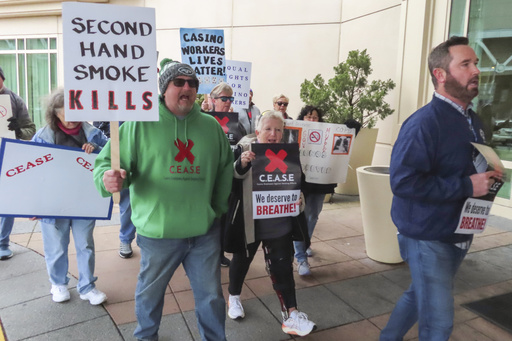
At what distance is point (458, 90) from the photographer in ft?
6.81

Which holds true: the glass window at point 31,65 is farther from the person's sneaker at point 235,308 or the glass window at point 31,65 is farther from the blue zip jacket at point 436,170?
the blue zip jacket at point 436,170

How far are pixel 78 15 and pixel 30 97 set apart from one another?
46.9 ft

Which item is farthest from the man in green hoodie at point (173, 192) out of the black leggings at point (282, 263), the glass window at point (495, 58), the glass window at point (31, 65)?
the glass window at point (31, 65)

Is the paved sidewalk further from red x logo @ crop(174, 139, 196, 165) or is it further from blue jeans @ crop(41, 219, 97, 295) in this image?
red x logo @ crop(174, 139, 196, 165)

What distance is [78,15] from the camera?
6.64 ft

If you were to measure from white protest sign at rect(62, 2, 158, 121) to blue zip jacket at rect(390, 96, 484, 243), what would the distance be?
1440 mm

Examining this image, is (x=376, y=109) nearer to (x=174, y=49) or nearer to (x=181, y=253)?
(x=181, y=253)

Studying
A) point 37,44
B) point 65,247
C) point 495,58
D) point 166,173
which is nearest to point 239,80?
point 65,247

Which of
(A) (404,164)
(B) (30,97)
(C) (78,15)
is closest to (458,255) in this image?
(A) (404,164)

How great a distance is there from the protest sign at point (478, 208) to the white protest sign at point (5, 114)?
4314 mm

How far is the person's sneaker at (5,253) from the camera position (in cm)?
420

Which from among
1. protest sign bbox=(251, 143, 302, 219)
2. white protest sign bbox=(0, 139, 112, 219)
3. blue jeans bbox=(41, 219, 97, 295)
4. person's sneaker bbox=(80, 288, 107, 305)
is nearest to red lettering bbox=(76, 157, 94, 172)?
white protest sign bbox=(0, 139, 112, 219)

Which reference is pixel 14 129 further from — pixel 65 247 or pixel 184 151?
pixel 184 151

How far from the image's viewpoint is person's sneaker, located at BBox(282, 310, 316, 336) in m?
2.83
